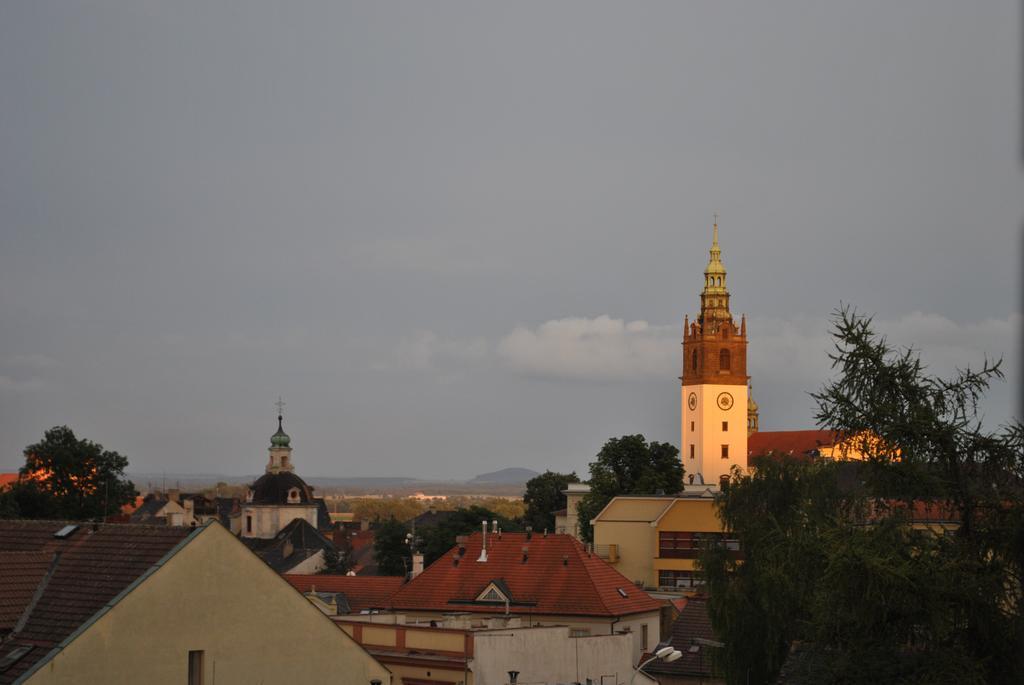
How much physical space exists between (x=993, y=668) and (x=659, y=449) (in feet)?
355

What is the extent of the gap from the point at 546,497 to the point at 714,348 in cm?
5236

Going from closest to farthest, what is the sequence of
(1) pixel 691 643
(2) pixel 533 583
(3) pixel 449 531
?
(1) pixel 691 643 → (2) pixel 533 583 → (3) pixel 449 531

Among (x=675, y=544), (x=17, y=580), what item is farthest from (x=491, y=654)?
(x=675, y=544)

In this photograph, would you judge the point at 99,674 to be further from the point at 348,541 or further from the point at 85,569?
the point at 348,541

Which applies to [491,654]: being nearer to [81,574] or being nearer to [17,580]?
[81,574]

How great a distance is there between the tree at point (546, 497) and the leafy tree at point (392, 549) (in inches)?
1391

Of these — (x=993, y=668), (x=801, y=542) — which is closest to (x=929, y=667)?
(x=993, y=668)

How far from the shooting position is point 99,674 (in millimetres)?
25312

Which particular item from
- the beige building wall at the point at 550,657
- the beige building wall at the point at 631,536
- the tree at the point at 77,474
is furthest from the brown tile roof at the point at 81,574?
the tree at the point at 77,474

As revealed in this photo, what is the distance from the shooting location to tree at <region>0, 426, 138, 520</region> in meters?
109

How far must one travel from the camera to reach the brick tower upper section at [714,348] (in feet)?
611

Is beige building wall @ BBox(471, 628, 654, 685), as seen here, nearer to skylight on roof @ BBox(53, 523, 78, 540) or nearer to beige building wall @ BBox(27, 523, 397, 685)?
beige building wall @ BBox(27, 523, 397, 685)

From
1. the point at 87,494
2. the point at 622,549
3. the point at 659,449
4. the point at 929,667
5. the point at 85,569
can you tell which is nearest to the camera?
the point at 929,667

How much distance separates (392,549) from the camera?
10169 cm
